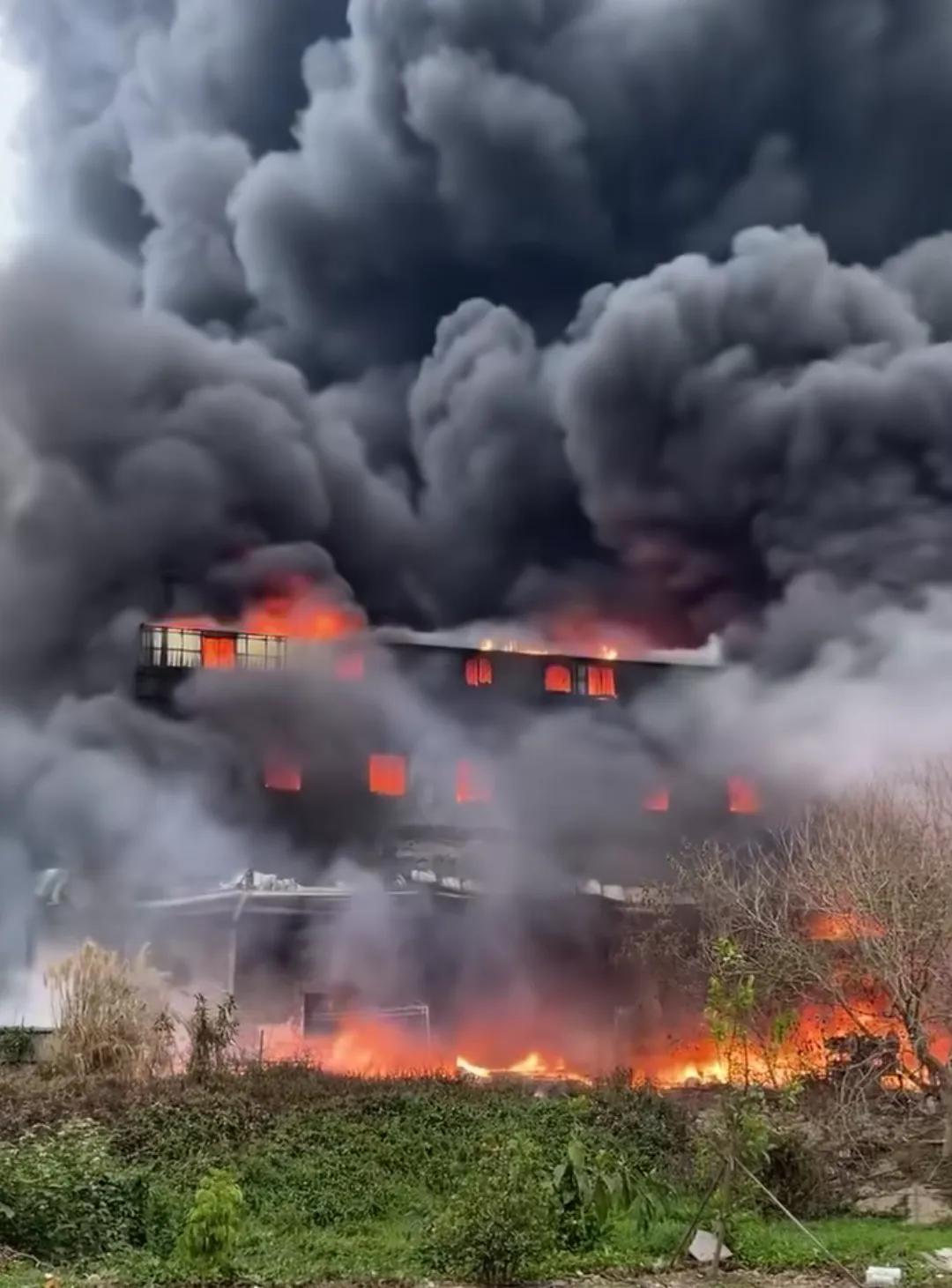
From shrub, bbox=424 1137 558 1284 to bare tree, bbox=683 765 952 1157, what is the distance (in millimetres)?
4431

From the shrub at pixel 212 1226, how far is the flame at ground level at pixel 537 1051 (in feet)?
30.1

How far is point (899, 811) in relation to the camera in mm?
14883

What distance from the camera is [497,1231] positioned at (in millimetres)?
7180

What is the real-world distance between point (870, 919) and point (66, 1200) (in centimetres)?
862

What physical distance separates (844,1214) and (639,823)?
1828 centimetres

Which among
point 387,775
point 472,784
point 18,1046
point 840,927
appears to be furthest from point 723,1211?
point 387,775

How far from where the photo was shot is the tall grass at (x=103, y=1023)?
13828 mm

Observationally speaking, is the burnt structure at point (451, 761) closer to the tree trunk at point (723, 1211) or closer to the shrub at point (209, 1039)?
the shrub at point (209, 1039)

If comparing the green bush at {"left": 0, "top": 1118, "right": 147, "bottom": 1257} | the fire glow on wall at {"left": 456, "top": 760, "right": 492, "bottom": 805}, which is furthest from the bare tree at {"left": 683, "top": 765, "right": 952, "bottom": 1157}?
the fire glow on wall at {"left": 456, "top": 760, "right": 492, "bottom": 805}

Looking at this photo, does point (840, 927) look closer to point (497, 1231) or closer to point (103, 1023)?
point (497, 1231)

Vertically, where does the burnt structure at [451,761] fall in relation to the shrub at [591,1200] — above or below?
above

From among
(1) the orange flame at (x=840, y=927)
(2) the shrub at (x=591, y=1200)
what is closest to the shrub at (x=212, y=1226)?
(2) the shrub at (x=591, y=1200)

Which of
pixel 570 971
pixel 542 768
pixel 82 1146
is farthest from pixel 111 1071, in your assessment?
pixel 542 768

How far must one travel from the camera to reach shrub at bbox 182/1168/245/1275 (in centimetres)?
685
